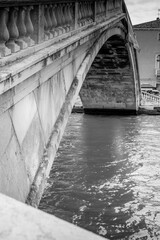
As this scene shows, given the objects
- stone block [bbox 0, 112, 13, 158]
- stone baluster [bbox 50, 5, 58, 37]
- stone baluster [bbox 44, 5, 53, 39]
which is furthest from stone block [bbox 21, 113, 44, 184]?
stone baluster [bbox 50, 5, 58, 37]

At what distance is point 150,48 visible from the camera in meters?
30.3

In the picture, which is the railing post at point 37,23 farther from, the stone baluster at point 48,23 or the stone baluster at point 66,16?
the stone baluster at point 66,16

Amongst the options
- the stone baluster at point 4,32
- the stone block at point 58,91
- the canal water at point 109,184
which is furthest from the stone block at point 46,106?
the canal water at point 109,184

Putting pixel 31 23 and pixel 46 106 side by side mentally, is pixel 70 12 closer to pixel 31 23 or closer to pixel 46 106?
pixel 31 23

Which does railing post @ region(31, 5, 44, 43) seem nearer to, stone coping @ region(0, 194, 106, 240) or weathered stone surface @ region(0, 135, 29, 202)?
weathered stone surface @ region(0, 135, 29, 202)

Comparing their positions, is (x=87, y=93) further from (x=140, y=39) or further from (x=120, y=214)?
(x=140, y=39)

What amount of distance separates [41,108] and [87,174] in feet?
15.1

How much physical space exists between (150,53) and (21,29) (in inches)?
1101

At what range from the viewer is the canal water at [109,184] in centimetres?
555

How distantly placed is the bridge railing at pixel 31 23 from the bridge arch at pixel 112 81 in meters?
8.14

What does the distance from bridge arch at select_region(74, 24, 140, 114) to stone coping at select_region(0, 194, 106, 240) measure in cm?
1224

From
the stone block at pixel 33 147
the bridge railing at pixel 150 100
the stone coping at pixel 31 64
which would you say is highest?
the stone coping at pixel 31 64

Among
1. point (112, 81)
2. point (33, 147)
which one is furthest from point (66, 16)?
point (112, 81)

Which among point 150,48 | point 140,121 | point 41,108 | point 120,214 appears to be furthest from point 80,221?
point 150,48
